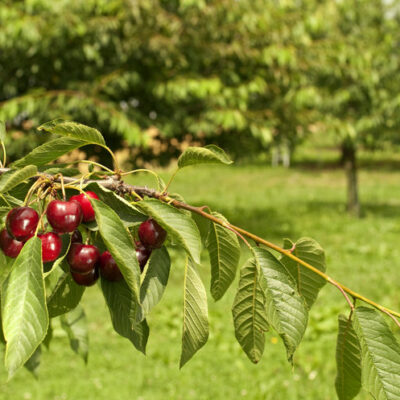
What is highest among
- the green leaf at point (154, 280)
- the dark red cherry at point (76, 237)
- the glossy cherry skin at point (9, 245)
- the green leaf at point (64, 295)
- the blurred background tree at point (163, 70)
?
the glossy cherry skin at point (9, 245)

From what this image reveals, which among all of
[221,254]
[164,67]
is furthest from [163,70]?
[221,254]

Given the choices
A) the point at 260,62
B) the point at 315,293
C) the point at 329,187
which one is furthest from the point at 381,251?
the point at 329,187

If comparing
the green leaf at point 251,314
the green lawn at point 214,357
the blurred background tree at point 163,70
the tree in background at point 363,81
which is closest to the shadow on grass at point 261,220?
the green lawn at point 214,357

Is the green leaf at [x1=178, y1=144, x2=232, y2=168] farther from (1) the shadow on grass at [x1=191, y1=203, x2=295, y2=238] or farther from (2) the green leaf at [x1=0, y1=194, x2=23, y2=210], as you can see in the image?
(1) the shadow on grass at [x1=191, y1=203, x2=295, y2=238]

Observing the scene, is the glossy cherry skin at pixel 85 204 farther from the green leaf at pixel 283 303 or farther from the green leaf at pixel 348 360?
the green leaf at pixel 348 360

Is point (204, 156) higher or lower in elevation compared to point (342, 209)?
higher

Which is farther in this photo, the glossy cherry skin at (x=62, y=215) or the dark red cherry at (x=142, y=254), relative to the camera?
the dark red cherry at (x=142, y=254)

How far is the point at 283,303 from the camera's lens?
84 cm

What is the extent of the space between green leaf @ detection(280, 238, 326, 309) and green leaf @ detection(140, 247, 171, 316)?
0.81ft

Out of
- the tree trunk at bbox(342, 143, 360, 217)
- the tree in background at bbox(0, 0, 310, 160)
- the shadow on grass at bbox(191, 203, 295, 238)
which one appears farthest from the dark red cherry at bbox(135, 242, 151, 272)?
the tree trunk at bbox(342, 143, 360, 217)

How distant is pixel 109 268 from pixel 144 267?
0.06 m

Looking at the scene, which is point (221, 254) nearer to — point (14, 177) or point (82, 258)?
point (82, 258)

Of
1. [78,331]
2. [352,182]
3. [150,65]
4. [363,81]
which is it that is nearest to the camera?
[78,331]

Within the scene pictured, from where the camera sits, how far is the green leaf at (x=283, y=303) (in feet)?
2.70
